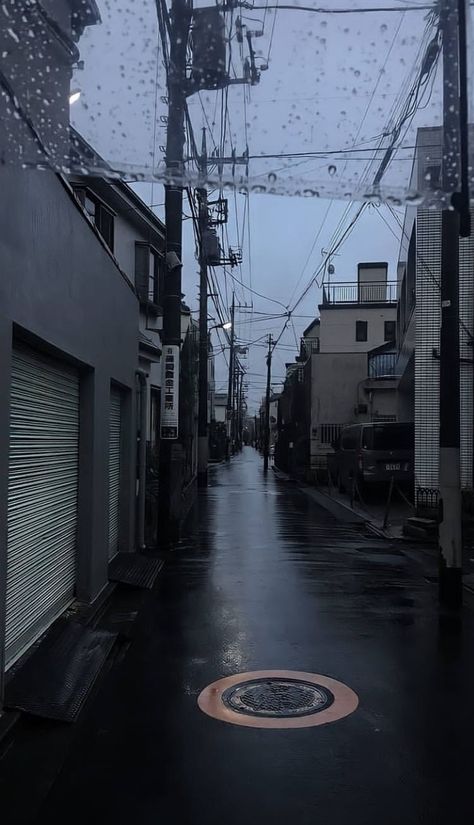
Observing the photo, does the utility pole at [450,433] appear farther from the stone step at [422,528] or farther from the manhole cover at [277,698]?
the stone step at [422,528]

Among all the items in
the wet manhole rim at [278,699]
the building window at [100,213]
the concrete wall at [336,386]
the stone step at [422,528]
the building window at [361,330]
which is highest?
the building window at [361,330]

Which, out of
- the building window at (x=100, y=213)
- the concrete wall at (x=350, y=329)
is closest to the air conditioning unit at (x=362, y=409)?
the concrete wall at (x=350, y=329)

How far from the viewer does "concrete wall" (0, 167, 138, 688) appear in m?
4.38

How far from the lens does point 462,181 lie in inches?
148

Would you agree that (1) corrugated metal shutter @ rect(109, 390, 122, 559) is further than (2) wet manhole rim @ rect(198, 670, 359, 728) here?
Yes

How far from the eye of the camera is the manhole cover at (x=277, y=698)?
4.59 meters

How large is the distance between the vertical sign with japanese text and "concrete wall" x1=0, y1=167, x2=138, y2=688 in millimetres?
1236

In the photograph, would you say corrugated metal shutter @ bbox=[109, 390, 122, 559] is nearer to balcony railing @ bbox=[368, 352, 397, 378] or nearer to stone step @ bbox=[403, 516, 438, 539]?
stone step @ bbox=[403, 516, 438, 539]

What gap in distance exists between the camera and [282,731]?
426 centimetres

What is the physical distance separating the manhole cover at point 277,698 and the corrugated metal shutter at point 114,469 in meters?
4.73

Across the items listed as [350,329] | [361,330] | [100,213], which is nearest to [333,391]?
[350,329]

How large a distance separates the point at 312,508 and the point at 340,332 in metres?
23.8

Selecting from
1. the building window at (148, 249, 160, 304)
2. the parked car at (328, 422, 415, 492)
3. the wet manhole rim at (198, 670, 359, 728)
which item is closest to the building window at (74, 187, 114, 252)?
the building window at (148, 249, 160, 304)

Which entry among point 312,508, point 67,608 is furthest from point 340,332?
point 67,608
